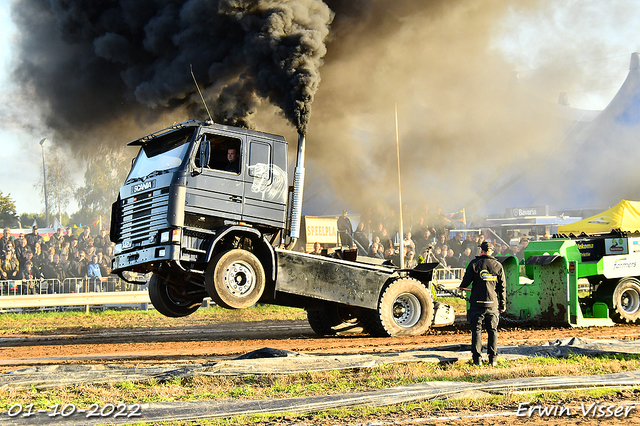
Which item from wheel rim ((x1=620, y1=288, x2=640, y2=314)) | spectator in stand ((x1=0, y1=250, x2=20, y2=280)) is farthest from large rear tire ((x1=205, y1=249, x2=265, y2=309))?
spectator in stand ((x1=0, y1=250, x2=20, y2=280))

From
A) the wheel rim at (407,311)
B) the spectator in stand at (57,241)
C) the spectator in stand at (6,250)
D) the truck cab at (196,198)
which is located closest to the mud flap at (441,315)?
the wheel rim at (407,311)

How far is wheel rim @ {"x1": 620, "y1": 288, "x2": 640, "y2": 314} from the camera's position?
11.6 m

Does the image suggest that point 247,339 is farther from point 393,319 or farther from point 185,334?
point 393,319

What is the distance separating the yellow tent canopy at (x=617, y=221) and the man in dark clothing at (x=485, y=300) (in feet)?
21.6

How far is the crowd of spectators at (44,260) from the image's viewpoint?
51.3 ft

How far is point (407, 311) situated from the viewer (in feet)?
33.5

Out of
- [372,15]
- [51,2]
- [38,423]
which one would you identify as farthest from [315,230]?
[38,423]

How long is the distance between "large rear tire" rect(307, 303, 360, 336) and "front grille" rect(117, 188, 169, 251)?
388 centimetres

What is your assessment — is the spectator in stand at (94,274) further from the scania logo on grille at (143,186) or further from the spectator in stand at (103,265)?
the scania logo on grille at (143,186)

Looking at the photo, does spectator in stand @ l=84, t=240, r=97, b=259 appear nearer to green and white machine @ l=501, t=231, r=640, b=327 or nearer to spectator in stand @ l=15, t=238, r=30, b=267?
spectator in stand @ l=15, t=238, r=30, b=267

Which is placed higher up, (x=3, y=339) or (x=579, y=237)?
(x=579, y=237)

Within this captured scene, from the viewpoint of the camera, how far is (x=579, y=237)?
1239 centimetres

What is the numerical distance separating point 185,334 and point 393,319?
428 centimetres

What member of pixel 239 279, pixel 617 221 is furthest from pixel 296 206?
pixel 617 221
